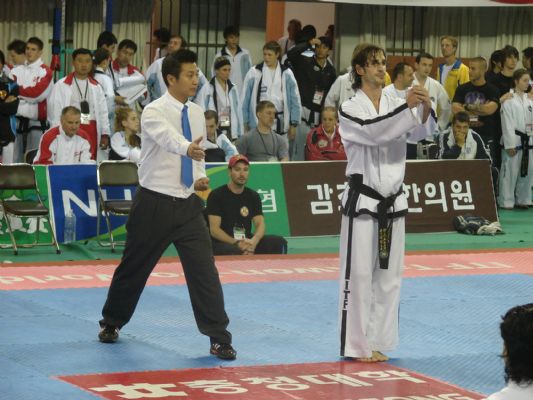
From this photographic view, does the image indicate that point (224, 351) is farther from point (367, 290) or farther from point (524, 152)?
point (524, 152)

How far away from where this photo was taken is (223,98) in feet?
52.2

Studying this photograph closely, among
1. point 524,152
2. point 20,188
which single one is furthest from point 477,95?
point 20,188

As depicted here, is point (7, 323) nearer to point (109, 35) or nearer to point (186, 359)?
point (186, 359)

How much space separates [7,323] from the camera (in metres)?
8.93

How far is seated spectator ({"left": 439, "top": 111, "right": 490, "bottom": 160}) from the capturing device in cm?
1567

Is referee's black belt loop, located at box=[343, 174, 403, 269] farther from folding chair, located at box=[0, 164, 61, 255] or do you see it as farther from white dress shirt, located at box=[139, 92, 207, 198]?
folding chair, located at box=[0, 164, 61, 255]

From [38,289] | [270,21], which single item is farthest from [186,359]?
[270,21]

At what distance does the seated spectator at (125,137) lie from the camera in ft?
46.1

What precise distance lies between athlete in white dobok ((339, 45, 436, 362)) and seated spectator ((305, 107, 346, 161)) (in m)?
7.12

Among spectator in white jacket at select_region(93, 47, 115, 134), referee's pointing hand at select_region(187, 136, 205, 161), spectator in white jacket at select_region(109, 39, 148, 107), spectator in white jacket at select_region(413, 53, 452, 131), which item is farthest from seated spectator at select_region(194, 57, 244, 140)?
referee's pointing hand at select_region(187, 136, 205, 161)

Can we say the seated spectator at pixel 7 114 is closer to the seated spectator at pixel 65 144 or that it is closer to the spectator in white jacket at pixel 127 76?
the seated spectator at pixel 65 144

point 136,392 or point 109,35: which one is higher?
point 109,35

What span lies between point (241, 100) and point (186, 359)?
891 centimetres

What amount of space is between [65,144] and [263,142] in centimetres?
239
